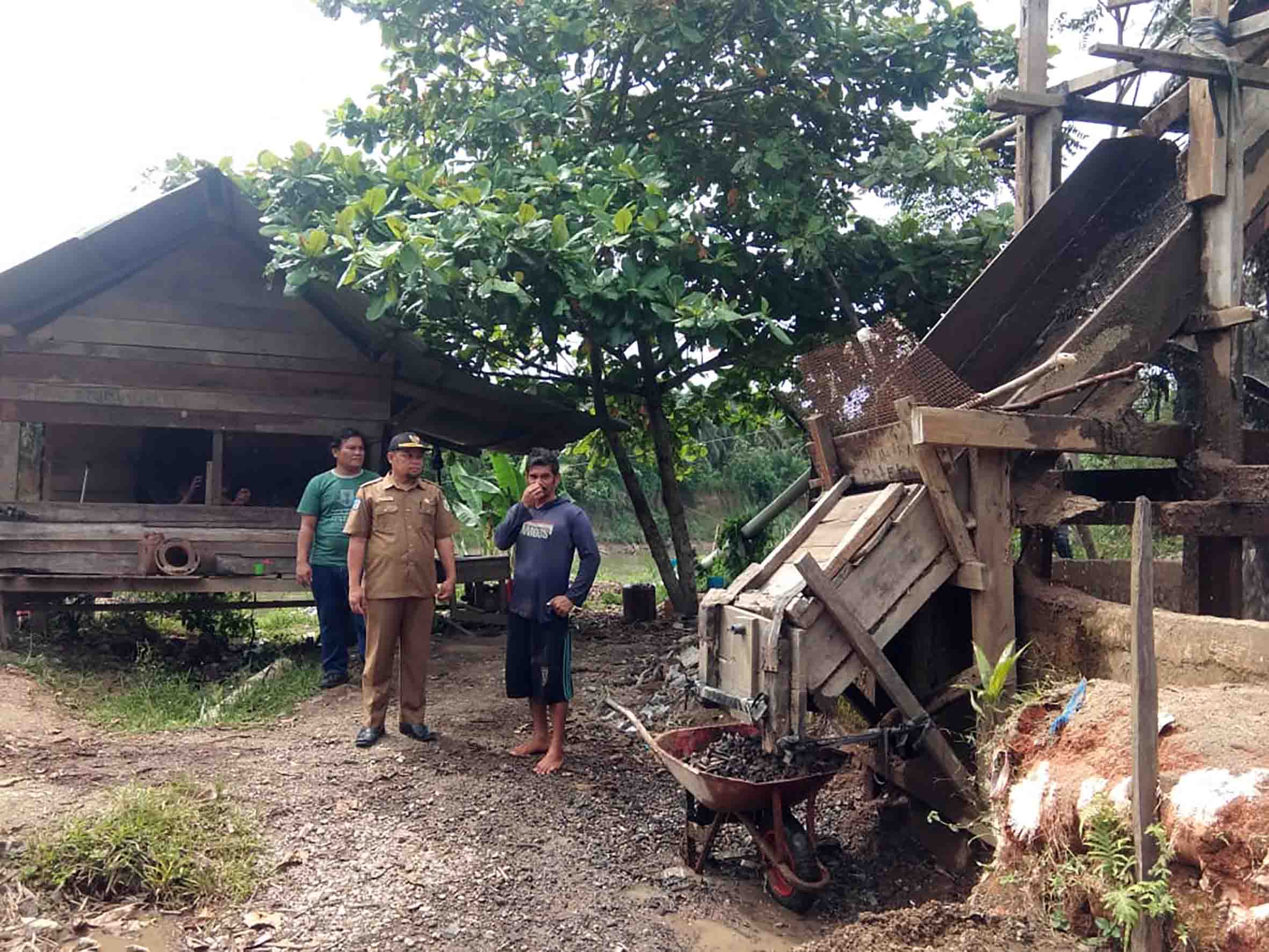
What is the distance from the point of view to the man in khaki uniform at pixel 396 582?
5.86m

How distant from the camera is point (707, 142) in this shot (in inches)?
373

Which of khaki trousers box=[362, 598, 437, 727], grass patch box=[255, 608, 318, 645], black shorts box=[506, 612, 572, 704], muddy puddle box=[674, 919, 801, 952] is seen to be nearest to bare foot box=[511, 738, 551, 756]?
black shorts box=[506, 612, 572, 704]

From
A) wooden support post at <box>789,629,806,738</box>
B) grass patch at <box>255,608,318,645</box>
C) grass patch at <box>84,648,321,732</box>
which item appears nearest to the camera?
wooden support post at <box>789,629,806,738</box>

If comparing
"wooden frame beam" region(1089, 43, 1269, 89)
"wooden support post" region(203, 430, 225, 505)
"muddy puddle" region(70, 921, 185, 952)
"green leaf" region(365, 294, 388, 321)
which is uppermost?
"wooden frame beam" region(1089, 43, 1269, 89)

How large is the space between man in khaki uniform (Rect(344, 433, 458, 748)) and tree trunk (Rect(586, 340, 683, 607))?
4.51 meters

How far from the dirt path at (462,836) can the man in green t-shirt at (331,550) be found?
0.68 m

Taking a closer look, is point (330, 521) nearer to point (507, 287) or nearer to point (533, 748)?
point (507, 287)

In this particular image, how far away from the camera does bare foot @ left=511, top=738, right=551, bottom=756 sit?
19.5 feet

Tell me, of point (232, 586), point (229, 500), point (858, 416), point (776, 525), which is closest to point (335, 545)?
point (232, 586)

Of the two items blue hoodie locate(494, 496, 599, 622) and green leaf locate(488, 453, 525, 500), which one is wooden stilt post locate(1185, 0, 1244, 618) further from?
green leaf locate(488, 453, 525, 500)

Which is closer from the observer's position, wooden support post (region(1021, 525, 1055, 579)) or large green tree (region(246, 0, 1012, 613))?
wooden support post (region(1021, 525, 1055, 579))

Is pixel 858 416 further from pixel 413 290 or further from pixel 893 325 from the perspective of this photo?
pixel 413 290

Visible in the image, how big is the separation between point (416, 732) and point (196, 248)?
5.21 m

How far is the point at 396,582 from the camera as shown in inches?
230
